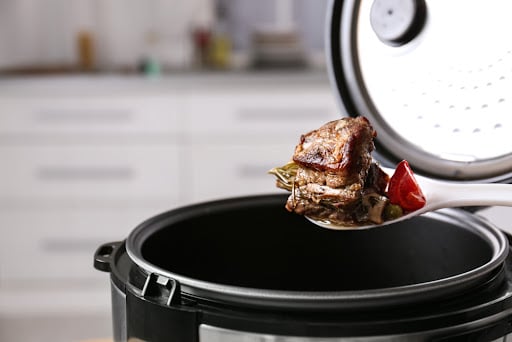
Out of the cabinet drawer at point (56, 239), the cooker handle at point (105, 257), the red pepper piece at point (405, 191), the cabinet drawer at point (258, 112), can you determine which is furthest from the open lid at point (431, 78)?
the cabinet drawer at point (56, 239)

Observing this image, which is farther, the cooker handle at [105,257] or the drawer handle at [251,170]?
the drawer handle at [251,170]

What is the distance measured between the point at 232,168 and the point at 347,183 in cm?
174

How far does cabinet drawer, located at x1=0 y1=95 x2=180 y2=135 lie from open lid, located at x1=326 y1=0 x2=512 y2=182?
1493 mm

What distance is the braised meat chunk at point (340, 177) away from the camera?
705 millimetres

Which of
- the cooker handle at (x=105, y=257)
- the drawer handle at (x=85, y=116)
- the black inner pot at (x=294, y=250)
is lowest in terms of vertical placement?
the drawer handle at (x=85, y=116)

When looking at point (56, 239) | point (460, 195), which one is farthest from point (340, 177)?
point (56, 239)

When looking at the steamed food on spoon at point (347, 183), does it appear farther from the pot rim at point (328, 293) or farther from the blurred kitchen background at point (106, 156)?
the blurred kitchen background at point (106, 156)

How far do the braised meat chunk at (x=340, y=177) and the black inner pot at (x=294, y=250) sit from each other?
18cm

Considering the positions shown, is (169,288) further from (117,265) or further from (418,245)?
(418,245)

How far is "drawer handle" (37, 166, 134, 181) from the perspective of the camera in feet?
8.03

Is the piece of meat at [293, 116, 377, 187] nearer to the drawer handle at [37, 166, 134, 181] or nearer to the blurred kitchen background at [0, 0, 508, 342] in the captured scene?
the blurred kitchen background at [0, 0, 508, 342]

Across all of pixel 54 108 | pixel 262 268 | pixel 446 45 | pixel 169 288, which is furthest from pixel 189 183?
pixel 169 288

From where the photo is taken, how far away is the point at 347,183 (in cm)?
70

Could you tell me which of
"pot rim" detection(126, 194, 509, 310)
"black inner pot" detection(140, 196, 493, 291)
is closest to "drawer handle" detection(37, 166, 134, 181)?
"black inner pot" detection(140, 196, 493, 291)
